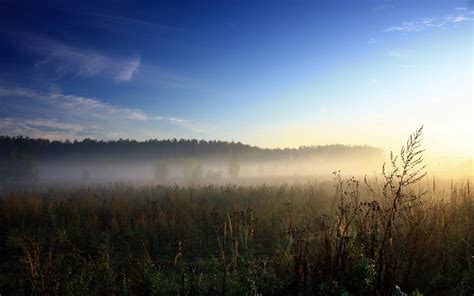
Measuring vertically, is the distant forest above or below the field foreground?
above

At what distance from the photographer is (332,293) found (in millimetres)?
4242

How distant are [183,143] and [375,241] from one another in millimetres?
115397

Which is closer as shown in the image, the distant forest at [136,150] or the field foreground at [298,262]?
the field foreground at [298,262]

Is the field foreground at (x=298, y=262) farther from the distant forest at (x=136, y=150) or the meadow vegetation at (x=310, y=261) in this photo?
the distant forest at (x=136, y=150)

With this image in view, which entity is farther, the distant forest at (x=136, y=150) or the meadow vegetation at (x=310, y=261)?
the distant forest at (x=136, y=150)

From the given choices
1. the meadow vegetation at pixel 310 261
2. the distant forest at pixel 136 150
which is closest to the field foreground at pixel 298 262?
the meadow vegetation at pixel 310 261

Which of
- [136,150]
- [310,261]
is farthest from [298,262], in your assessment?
[136,150]

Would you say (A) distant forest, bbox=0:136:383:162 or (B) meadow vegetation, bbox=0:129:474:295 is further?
(A) distant forest, bbox=0:136:383:162

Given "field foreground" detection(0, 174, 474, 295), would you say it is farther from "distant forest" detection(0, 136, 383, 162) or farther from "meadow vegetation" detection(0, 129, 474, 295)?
"distant forest" detection(0, 136, 383, 162)

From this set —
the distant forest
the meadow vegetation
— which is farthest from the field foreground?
the distant forest

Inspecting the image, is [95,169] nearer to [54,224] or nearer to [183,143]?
[183,143]

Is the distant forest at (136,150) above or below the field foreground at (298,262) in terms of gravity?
above

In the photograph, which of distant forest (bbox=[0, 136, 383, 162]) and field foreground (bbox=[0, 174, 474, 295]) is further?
distant forest (bbox=[0, 136, 383, 162])

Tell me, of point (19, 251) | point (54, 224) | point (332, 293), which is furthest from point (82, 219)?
point (332, 293)
